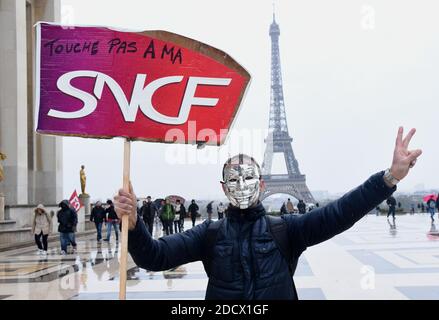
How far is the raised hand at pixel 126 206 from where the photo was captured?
2.89m

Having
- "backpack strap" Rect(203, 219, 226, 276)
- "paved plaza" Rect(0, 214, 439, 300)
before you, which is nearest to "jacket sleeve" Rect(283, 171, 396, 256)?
"backpack strap" Rect(203, 219, 226, 276)

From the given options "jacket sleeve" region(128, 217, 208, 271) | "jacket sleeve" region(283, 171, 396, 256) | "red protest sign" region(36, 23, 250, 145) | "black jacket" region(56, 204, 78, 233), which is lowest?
"black jacket" region(56, 204, 78, 233)

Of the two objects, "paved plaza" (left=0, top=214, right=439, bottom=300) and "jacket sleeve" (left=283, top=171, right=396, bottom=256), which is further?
"paved plaza" (left=0, top=214, right=439, bottom=300)

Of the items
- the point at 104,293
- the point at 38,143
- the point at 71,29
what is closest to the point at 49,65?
the point at 71,29

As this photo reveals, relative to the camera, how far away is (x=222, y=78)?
3299 mm

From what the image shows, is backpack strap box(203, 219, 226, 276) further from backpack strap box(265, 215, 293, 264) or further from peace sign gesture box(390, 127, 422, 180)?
peace sign gesture box(390, 127, 422, 180)

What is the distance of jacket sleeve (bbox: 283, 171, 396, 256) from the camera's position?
278 cm

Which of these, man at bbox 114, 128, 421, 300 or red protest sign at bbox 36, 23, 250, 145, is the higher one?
red protest sign at bbox 36, 23, 250, 145

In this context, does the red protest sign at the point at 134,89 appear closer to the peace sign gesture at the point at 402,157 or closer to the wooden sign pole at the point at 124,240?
the wooden sign pole at the point at 124,240

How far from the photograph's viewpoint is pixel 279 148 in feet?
224

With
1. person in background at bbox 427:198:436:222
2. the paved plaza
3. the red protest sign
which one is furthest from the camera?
person in background at bbox 427:198:436:222

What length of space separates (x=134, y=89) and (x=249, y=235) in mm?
1034
